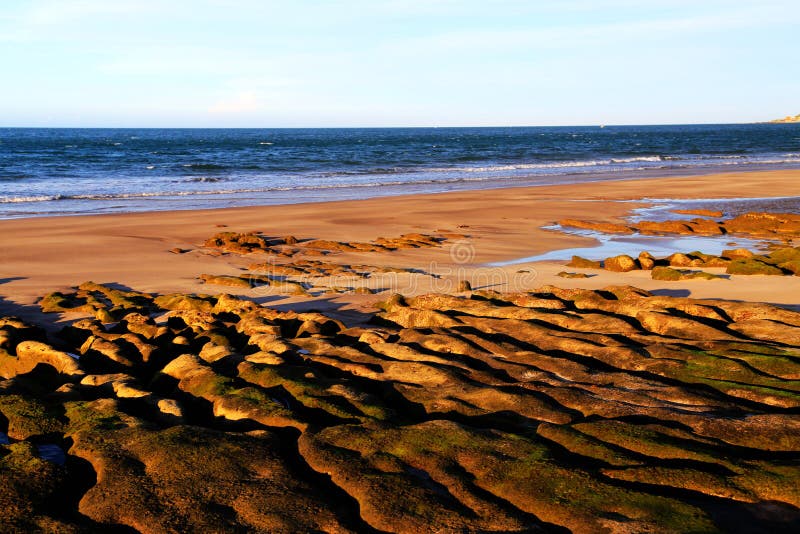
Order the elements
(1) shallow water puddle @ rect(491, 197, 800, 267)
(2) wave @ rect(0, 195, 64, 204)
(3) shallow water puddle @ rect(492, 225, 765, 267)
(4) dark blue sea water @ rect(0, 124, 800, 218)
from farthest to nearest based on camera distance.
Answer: (4) dark blue sea water @ rect(0, 124, 800, 218) < (2) wave @ rect(0, 195, 64, 204) < (1) shallow water puddle @ rect(491, 197, 800, 267) < (3) shallow water puddle @ rect(492, 225, 765, 267)

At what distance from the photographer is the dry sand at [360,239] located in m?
12.6

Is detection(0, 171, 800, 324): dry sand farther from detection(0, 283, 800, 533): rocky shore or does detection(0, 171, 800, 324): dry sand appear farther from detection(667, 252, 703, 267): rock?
detection(0, 283, 800, 533): rocky shore

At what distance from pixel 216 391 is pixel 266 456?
1.74 m

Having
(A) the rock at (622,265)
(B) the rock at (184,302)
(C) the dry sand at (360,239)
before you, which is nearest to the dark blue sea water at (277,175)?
(C) the dry sand at (360,239)

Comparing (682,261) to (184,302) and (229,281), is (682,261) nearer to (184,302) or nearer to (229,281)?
(229,281)

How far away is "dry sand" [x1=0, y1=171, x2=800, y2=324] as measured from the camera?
12.6m

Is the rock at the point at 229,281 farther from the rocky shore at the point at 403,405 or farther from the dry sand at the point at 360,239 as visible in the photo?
the dry sand at the point at 360,239

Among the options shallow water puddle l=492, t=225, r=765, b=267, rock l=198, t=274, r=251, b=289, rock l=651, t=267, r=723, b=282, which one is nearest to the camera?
rock l=651, t=267, r=723, b=282

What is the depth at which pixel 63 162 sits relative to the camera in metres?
53.5

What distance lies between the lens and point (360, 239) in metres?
18.7

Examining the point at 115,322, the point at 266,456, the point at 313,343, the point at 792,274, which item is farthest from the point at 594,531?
the point at 792,274

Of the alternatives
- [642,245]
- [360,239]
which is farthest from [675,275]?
[360,239]

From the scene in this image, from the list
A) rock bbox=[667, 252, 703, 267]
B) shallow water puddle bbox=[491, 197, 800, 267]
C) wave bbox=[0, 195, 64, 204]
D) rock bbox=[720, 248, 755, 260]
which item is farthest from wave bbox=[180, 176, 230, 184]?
rock bbox=[720, 248, 755, 260]

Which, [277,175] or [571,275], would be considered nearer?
[571,275]
